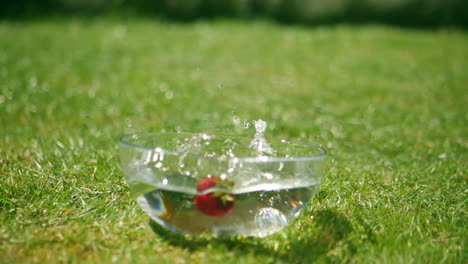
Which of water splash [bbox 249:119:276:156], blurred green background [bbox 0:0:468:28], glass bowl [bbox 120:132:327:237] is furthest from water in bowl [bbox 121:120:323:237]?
blurred green background [bbox 0:0:468:28]

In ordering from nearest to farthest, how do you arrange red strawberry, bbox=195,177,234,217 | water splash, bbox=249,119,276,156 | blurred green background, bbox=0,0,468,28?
red strawberry, bbox=195,177,234,217 < water splash, bbox=249,119,276,156 < blurred green background, bbox=0,0,468,28

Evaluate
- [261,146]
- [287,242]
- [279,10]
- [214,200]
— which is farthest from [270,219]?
[279,10]

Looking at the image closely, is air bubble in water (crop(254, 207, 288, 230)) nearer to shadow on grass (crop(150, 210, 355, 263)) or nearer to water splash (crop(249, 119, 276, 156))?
shadow on grass (crop(150, 210, 355, 263))

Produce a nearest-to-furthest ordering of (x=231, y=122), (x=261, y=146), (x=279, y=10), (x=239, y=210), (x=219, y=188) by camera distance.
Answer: (x=219, y=188), (x=239, y=210), (x=261, y=146), (x=231, y=122), (x=279, y=10)

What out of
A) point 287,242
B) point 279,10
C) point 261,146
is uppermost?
point 279,10

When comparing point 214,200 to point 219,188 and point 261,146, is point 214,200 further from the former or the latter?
point 261,146

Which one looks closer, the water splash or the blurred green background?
the water splash

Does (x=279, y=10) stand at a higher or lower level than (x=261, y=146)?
higher
